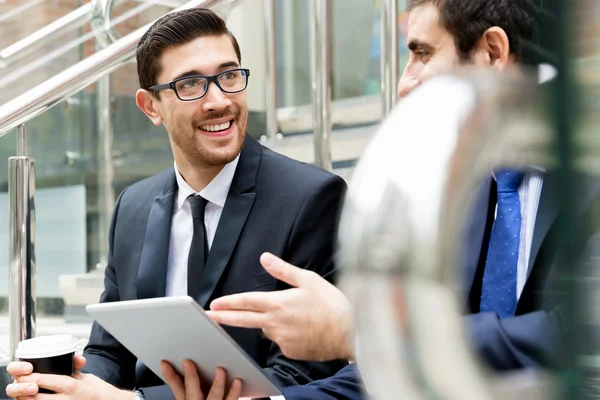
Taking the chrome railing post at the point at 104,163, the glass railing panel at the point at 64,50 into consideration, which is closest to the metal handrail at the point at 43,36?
the glass railing panel at the point at 64,50

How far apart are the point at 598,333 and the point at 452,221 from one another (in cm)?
7

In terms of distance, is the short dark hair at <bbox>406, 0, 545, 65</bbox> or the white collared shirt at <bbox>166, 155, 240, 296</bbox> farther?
the white collared shirt at <bbox>166, 155, 240, 296</bbox>

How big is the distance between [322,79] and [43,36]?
45.5 inches

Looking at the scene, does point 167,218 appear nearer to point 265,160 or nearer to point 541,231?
point 265,160

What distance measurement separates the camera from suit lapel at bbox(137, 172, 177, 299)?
5.68 ft

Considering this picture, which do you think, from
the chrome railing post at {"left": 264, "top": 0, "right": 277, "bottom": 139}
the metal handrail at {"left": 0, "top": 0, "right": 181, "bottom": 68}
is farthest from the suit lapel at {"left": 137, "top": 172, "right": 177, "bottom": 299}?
the metal handrail at {"left": 0, "top": 0, "right": 181, "bottom": 68}

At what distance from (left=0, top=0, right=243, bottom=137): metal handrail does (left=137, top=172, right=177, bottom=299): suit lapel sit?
383mm

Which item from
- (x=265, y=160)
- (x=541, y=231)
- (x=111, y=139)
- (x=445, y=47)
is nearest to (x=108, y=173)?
(x=111, y=139)

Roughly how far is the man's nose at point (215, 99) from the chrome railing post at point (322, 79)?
52 centimetres

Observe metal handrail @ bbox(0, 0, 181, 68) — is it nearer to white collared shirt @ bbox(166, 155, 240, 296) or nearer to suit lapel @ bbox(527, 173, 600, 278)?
white collared shirt @ bbox(166, 155, 240, 296)

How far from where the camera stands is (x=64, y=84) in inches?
77.0

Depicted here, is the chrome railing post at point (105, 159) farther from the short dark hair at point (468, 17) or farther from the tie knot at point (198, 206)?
the short dark hair at point (468, 17)

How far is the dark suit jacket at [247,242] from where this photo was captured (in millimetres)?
1653

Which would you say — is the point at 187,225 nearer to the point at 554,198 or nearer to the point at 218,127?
the point at 218,127
